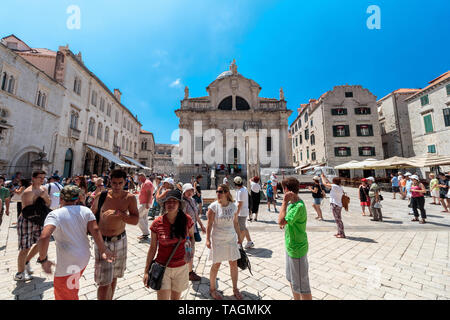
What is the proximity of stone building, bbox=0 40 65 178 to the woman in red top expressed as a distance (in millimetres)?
17011

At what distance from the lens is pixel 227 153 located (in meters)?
27.2

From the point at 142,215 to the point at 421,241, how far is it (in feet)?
24.6

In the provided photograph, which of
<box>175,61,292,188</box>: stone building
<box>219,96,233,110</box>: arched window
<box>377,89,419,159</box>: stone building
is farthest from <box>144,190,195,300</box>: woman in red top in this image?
<box>377,89,419,159</box>: stone building

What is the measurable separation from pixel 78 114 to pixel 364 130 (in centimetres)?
3588

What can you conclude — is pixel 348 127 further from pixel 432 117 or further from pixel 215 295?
pixel 215 295

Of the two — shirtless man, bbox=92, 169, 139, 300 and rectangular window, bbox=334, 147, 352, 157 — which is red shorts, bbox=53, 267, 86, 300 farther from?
rectangular window, bbox=334, 147, 352, 157

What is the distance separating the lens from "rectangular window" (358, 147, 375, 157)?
25109 millimetres

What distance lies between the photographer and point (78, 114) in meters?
19.2

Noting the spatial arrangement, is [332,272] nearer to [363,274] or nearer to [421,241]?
[363,274]

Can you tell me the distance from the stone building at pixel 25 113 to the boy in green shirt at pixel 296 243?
18.1 meters

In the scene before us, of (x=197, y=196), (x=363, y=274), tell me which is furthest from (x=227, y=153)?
(x=363, y=274)

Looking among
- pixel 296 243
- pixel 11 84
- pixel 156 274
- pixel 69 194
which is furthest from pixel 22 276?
pixel 11 84

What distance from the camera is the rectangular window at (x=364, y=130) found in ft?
83.6

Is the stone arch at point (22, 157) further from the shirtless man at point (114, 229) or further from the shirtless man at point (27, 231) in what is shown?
the shirtless man at point (114, 229)
